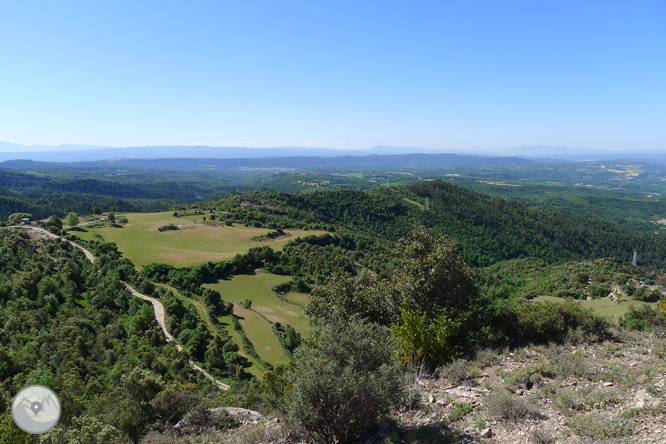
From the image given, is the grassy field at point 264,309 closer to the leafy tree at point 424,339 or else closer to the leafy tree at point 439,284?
the leafy tree at point 439,284

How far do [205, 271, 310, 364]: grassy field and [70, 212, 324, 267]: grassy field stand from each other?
33.7 ft

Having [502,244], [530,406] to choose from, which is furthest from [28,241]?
[502,244]

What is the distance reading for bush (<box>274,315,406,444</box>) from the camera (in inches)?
312

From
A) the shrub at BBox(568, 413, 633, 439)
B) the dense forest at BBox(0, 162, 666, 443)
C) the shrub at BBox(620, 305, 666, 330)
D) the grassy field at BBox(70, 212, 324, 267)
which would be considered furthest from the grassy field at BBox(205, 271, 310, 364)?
the shrub at BBox(568, 413, 633, 439)

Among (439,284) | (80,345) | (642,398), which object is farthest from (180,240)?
(642,398)

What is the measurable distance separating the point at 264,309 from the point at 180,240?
128 ft

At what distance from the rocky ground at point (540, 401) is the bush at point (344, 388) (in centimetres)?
104

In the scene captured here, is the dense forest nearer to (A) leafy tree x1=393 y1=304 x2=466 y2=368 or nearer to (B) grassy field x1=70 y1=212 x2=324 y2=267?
(A) leafy tree x1=393 y1=304 x2=466 y2=368

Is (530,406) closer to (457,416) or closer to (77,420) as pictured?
(457,416)

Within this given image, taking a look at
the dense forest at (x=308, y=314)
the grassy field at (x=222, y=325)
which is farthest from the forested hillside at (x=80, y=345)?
the grassy field at (x=222, y=325)

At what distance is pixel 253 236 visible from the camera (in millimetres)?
82438

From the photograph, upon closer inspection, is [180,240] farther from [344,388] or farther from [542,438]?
[542,438]

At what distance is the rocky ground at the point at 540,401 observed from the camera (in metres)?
7.65

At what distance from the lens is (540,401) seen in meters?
9.23
